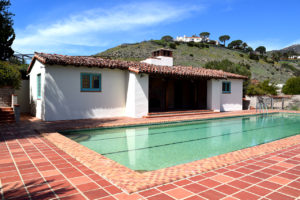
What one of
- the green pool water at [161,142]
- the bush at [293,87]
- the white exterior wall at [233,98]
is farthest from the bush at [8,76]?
the bush at [293,87]

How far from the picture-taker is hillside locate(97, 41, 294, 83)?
5168 centimetres

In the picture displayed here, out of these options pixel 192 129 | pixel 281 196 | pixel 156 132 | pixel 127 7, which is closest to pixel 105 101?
pixel 156 132

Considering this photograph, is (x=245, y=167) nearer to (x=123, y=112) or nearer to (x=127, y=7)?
(x=123, y=112)

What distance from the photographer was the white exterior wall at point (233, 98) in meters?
19.0

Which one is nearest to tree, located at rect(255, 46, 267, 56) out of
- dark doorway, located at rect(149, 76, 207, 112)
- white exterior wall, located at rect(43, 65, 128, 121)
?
dark doorway, located at rect(149, 76, 207, 112)

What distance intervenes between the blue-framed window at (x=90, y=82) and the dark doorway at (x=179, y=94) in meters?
5.90

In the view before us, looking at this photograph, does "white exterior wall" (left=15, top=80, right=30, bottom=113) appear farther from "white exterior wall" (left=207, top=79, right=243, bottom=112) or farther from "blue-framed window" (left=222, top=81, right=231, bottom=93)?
"blue-framed window" (left=222, top=81, right=231, bottom=93)

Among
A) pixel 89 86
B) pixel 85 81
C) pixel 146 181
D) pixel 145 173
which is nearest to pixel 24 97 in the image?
pixel 85 81

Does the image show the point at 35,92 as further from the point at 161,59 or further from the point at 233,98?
the point at 233,98

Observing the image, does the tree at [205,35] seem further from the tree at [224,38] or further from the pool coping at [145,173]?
the pool coping at [145,173]

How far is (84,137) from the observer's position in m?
8.58

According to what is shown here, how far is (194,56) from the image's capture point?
6075 cm

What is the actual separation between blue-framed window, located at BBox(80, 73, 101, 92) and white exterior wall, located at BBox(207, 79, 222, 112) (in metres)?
8.85

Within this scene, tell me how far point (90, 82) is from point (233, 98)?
1277 cm
